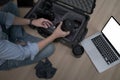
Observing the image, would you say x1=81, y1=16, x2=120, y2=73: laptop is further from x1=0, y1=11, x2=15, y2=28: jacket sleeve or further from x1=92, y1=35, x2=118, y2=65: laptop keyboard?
x1=0, y1=11, x2=15, y2=28: jacket sleeve

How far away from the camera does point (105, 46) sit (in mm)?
1354

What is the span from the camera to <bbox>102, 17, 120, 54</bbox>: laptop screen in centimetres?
132

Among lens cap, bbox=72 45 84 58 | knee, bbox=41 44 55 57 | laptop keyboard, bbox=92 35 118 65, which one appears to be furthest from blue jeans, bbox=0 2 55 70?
laptop keyboard, bbox=92 35 118 65

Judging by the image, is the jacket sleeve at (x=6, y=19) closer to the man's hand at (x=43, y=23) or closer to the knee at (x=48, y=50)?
the man's hand at (x=43, y=23)

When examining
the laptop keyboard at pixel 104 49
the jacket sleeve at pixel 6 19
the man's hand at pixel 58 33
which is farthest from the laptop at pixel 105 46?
the jacket sleeve at pixel 6 19

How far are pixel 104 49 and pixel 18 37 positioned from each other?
52 centimetres

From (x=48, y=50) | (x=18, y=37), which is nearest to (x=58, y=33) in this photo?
(x=48, y=50)

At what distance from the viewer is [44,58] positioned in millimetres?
1339

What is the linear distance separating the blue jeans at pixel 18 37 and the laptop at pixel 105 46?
22 cm

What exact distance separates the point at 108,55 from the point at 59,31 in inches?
12.3

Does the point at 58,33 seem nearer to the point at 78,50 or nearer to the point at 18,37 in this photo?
the point at 78,50

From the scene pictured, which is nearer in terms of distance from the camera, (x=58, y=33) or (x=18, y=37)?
(x=58, y=33)

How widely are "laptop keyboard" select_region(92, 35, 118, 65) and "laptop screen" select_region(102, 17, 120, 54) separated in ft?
0.11

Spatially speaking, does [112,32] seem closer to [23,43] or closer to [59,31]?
Result: [59,31]
